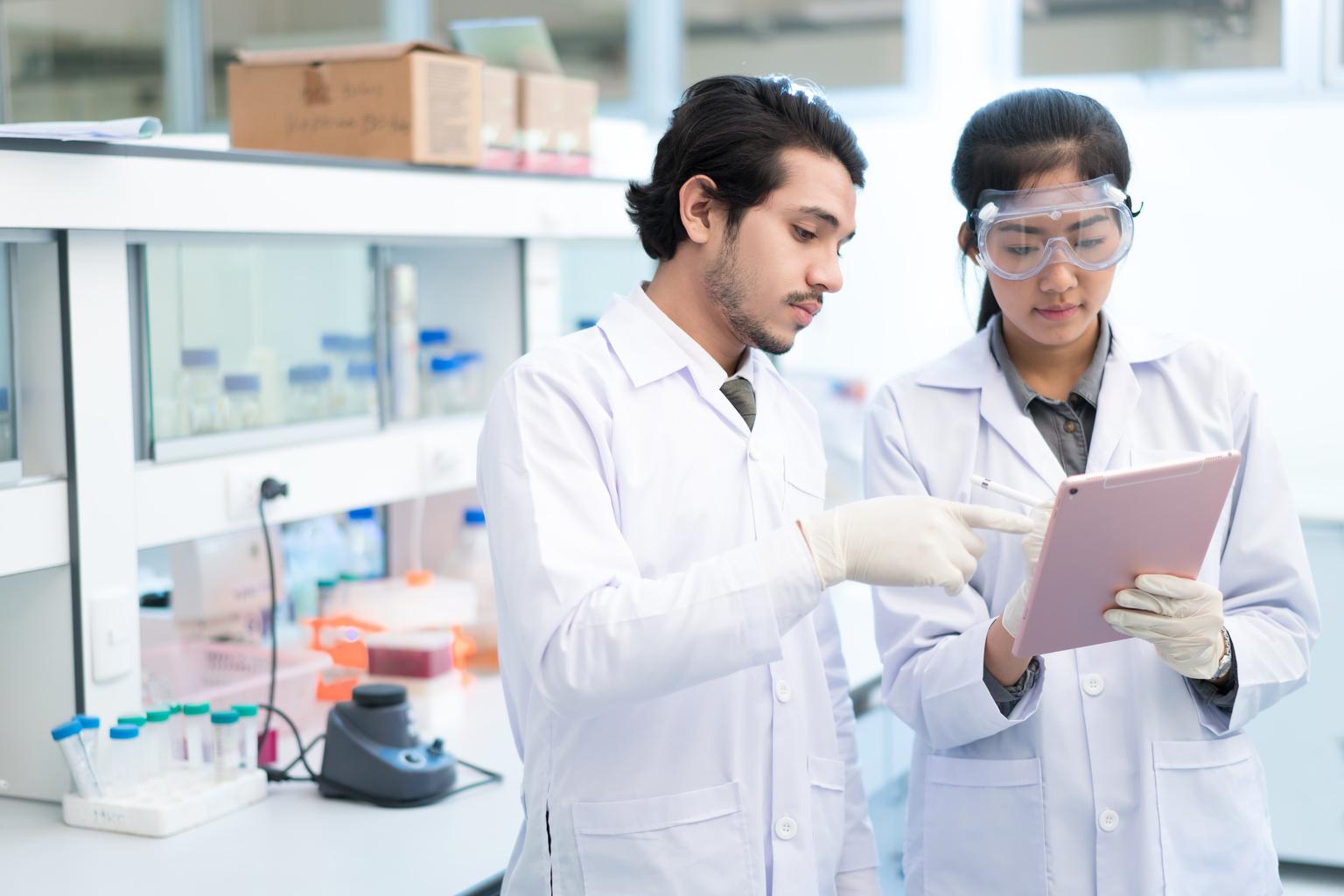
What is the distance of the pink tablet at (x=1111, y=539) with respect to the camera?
46.7 inches

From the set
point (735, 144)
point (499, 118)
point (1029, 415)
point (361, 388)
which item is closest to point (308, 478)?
point (361, 388)

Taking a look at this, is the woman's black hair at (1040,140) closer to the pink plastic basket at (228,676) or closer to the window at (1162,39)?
the pink plastic basket at (228,676)

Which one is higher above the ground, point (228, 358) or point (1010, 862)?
point (228, 358)

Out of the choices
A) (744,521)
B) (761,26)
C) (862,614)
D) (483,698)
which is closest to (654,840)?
(744,521)

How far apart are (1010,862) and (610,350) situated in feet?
2.41

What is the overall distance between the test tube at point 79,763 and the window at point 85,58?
4.05 meters

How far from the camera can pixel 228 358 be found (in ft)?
7.38

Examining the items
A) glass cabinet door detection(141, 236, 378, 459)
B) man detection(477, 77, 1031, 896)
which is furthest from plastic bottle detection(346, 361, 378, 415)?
man detection(477, 77, 1031, 896)

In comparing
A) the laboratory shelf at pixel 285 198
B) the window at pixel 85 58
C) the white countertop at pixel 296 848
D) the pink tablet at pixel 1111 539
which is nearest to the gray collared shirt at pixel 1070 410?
the pink tablet at pixel 1111 539

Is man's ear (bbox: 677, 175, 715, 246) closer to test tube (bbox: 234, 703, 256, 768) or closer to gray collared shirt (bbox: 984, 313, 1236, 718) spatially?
gray collared shirt (bbox: 984, 313, 1236, 718)

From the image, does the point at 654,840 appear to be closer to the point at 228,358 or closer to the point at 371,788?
the point at 371,788

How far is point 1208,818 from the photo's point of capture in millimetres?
1432

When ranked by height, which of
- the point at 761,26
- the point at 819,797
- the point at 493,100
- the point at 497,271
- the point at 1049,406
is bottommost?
the point at 819,797

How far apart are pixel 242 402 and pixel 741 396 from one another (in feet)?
3.57
